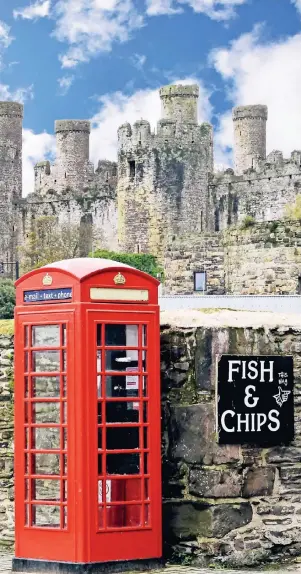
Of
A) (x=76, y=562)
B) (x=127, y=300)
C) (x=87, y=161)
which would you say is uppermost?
(x=87, y=161)

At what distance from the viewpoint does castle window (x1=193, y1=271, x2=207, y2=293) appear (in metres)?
30.4

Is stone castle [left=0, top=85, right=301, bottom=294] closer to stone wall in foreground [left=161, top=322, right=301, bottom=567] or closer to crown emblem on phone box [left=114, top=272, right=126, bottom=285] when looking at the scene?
stone wall in foreground [left=161, top=322, right=301, bottom=567]

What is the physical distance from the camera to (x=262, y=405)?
448 inches

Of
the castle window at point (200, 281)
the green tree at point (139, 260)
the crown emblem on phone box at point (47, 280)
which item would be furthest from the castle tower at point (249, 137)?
the crown emblem on phone box at point (47, 280)

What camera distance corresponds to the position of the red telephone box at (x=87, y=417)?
10.8 metres

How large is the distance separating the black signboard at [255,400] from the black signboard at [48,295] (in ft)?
4.05

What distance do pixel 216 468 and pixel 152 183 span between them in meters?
52.0

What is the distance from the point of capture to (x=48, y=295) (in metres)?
11.2

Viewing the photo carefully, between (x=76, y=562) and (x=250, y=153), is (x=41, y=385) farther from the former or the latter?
(x=250, y=153)

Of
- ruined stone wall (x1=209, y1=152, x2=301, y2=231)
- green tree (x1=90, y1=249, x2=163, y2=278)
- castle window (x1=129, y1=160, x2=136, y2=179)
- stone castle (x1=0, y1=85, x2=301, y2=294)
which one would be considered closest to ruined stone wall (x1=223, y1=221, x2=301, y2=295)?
stone castle (x1=0, y1=85, x2=301, y2=294)

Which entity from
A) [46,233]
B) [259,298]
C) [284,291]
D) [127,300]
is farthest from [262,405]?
[46,233]

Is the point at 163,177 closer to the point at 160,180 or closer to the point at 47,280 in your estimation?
the point at 160,180

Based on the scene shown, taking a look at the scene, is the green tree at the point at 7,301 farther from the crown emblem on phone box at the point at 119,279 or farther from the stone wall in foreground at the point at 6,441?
the crown emblem on phone box at the point at 119,279

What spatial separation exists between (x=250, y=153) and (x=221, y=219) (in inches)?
358
